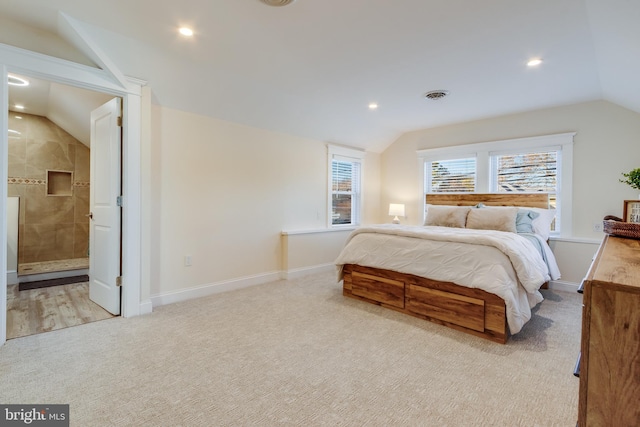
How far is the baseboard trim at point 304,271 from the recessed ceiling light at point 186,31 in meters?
3.09

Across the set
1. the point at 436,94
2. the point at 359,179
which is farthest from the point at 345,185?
the point at 436,94

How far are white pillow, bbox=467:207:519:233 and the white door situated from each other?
4.14 meters

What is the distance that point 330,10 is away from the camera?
2.12m

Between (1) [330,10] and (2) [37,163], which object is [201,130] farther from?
(2) [37,163]

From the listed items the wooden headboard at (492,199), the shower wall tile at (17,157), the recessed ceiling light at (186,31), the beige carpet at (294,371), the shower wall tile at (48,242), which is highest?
the recessed ceiling light at (186,31)

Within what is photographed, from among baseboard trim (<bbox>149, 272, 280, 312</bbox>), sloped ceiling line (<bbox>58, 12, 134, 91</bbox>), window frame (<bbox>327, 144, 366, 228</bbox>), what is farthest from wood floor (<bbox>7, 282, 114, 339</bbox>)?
window frame (<bbox>327, 144, 366, 228</bbox>)

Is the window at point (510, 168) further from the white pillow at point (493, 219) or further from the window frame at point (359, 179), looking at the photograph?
the window frame at point (359, 179)

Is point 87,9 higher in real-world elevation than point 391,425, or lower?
higher

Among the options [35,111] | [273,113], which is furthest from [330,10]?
[35,111]

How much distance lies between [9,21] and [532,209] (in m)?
5.62

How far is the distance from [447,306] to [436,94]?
2.49 m

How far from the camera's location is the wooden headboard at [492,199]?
407 centimetres

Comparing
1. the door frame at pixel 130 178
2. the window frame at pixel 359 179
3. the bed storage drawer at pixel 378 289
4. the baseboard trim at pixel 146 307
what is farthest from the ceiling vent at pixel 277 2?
the window frame at pixel 359 179

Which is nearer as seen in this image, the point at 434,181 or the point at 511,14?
the point at 511,14
